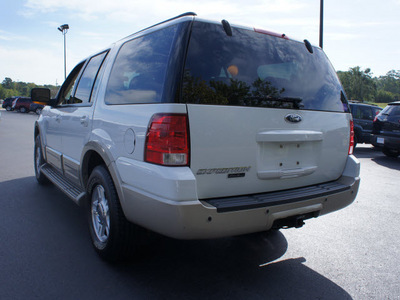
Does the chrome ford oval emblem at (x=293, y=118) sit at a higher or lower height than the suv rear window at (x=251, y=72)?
lower

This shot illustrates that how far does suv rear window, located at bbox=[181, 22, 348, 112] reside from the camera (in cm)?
237

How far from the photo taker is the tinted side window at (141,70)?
8.14 feet

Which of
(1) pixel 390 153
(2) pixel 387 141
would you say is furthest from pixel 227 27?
(1) pixel 390 153

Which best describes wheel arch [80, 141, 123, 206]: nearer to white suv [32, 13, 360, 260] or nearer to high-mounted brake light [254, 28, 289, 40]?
white suv [32, 13, 360, 260]

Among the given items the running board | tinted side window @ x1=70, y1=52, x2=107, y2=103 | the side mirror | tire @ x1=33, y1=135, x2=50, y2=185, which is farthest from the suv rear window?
tire @ x1=33, y1=135, x2=50, y2=185

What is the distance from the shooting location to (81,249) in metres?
3.24

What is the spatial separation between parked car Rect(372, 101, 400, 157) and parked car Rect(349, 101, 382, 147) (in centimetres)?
230

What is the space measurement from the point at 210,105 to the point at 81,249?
1936 millimetres

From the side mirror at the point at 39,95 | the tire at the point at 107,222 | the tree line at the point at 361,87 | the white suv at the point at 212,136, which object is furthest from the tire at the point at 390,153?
the tree line at the point at 361,87

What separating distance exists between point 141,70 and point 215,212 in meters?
1.30

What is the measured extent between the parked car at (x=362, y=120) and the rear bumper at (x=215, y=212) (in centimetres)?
1094

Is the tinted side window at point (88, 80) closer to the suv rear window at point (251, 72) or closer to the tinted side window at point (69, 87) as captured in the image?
the tinted side window at point (69, 87)

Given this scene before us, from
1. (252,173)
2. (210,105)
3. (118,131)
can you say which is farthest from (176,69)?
(252,173)

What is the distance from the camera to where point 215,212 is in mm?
2219
